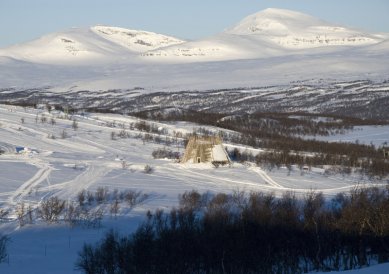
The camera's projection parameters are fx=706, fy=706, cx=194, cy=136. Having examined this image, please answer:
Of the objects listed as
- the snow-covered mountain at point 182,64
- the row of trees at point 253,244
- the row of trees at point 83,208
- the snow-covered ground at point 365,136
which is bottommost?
the row of trees at point 83,208

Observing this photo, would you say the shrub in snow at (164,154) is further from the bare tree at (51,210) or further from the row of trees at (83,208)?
the bare tree at (51,210)

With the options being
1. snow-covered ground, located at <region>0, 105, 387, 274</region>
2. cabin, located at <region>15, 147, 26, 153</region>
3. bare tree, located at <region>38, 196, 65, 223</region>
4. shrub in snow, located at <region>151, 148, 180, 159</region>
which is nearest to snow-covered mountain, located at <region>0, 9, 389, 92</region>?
snow-covered ground, located at <region>0, 105, 387, 274</region>

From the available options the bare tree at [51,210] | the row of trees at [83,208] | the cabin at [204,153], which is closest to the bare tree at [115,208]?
the row of trees at [83,208]

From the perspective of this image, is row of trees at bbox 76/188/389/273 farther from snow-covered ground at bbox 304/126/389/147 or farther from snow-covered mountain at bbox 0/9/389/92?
snow-covered mountain at bbox 0/9/389/92

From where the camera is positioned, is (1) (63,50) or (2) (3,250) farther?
(1) (63,50)

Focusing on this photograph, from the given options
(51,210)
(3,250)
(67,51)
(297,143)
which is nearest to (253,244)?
(3,250)

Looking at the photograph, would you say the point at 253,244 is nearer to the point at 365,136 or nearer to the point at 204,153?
the point at 204,153
